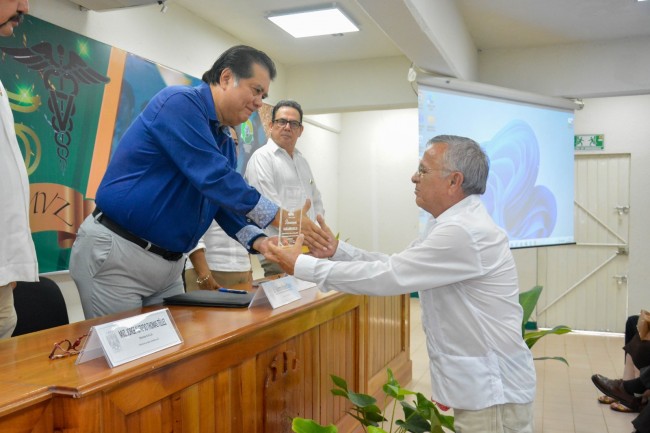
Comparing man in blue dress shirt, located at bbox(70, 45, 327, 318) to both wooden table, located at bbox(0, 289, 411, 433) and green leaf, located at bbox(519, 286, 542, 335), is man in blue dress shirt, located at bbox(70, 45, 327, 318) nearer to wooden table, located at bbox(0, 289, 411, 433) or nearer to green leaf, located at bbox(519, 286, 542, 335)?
wooden table, located at bbox(0, 289, 411, 433)

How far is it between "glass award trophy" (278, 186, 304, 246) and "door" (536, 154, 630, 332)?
15.4 ft

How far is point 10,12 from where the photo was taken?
1.26m

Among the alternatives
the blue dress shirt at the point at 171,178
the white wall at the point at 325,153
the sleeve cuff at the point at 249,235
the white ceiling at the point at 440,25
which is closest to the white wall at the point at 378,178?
the white wall at the point at 325,153

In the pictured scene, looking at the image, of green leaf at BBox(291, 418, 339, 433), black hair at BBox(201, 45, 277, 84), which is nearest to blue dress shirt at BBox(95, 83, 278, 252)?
black hair at BBox(201, 45, 277, 84)

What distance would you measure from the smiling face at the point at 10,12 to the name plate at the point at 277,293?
984 mm

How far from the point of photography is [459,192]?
169 centimetres

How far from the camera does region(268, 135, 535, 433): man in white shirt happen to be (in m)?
1.55

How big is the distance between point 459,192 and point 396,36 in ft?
6.47

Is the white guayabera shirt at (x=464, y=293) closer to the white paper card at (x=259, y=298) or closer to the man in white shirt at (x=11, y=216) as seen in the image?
the white paper card at (x=259, y=298)

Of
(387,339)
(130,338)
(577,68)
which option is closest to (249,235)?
(130,338)

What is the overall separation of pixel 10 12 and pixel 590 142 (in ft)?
18.3

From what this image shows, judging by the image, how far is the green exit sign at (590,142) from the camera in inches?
219

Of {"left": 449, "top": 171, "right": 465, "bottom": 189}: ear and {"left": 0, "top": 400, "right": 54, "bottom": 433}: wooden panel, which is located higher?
{"left": 449, "top": 171, "right": 465, "bottom": 189}: ear

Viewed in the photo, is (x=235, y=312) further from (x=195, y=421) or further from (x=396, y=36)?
(x=396, y=36)
